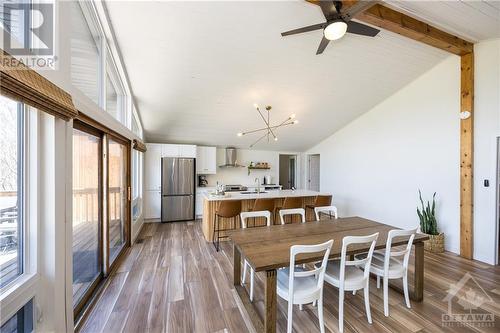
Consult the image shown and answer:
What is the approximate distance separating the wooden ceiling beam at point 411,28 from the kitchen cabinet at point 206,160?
15.1ft

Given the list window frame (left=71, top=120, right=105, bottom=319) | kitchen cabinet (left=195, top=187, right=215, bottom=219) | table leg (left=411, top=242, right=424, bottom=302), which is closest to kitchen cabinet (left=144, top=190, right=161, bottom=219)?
kitchen cabinet (left=195, top=187, right=215, bottom=219)

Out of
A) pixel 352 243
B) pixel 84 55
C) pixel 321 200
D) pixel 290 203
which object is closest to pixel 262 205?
pixel 290 203

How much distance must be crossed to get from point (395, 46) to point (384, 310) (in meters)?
3.69

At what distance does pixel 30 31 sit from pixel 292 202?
4.37 metres

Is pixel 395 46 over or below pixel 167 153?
over

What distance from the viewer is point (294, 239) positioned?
85.4 inches

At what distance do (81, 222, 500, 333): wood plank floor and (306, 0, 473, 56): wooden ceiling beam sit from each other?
3288 millimetres

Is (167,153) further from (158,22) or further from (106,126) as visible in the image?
(158,22)

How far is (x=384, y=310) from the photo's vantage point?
205 centimetres

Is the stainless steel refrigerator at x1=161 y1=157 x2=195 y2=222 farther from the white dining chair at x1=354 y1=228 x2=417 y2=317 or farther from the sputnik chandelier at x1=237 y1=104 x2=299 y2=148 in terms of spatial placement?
the white dining chair at x1=354 y1=228 x2=417 y2=317

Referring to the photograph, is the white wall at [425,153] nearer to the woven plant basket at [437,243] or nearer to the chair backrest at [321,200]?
the woven plant basket at [437,243]

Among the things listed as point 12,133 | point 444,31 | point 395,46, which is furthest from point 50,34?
point 444,31

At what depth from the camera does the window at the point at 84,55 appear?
1.94m

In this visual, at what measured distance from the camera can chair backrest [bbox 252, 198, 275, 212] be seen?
4.14m
